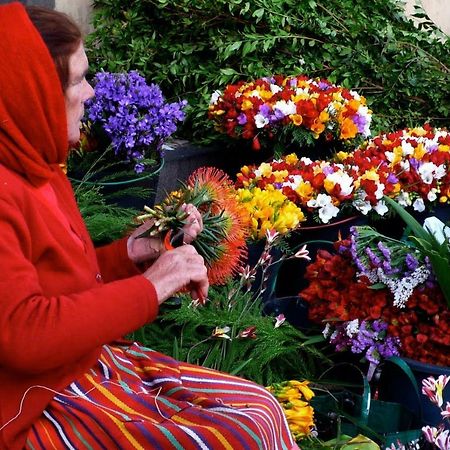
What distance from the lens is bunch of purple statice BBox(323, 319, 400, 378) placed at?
9.39ft

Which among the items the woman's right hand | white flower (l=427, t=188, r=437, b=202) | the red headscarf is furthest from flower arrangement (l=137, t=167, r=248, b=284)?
white flower (l=427, t=188, r=437, b=202)

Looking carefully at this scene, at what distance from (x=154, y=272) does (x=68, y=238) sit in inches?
7.9

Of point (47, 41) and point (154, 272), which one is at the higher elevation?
point (47, 41)

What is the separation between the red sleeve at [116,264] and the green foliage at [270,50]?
2.81 metres

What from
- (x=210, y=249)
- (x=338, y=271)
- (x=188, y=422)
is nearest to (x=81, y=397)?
(x=188, y=422)

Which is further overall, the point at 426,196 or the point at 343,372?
the point at 426,196

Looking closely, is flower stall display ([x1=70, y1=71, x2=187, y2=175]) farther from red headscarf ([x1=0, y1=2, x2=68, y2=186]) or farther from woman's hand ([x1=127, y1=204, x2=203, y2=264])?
red headscarf ([x1=0, y1=2, x2=68, y2=186])

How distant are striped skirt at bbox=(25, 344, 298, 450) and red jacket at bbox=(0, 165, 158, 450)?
0.16ft

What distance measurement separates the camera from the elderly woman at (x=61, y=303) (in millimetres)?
1712

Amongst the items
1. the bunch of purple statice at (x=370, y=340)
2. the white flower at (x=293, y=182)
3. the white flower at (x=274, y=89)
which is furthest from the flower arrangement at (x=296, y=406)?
the white flower at (x=274, y=89)

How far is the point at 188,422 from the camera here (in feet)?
6.23

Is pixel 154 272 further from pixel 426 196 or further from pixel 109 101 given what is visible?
pixel 426 196

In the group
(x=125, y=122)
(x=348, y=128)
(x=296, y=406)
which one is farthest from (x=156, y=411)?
(x=348, y=128)

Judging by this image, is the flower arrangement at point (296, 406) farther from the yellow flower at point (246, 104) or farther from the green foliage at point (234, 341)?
the yellow flower at point (246, 104)
